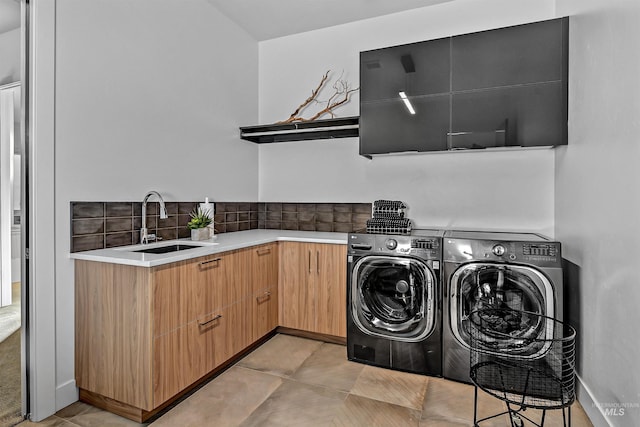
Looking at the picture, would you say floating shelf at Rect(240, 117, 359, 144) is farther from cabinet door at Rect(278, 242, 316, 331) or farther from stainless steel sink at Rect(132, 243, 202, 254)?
stainless steel sink at Rect(132, 243, 202, 254)

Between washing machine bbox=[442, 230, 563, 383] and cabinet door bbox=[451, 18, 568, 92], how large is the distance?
1075 mm

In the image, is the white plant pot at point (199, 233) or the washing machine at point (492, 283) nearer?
the washing machine at point (492, 283)

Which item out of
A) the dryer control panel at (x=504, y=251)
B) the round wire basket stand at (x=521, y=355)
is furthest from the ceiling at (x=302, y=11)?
the round wire basket stand at (x=521, y=355)

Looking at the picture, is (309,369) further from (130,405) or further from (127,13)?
(127,13)

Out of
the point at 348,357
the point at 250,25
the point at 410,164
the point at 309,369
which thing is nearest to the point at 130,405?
the point at 309,369

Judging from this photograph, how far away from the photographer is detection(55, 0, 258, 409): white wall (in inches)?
74.3

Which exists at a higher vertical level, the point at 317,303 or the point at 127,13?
the point at 127,13

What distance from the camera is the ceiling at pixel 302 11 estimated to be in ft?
9.57

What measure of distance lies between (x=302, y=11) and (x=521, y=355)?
308 centimetres

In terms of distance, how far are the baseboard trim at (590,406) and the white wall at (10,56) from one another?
3.44 metres

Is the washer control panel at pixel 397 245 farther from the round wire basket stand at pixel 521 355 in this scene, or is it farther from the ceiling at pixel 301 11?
the ceiling at pixel 301 11

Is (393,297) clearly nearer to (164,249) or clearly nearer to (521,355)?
(521,355)

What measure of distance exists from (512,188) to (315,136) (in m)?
1.73

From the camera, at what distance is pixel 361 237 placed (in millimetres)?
2422
